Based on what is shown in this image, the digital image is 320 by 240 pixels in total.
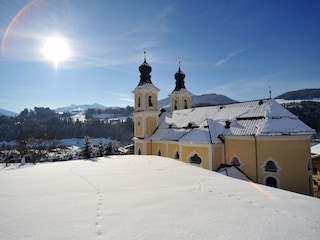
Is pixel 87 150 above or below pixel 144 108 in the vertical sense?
below

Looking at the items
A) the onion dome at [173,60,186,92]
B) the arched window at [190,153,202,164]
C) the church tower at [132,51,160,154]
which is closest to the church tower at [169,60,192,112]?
the onion dome at [173,60,186,92]

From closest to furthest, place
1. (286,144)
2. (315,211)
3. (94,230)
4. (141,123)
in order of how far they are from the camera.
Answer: (94,230) < (315,211) < (286,144) < (141,123)

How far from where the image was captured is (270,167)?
15.0 m

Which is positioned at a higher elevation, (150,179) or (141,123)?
(141,123)

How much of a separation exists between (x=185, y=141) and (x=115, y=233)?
621 inches

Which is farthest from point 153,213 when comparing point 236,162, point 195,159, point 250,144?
point 236,162

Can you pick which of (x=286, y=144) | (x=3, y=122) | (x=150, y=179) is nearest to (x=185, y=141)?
(x=286, y=144)

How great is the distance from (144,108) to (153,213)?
22812 millimetres

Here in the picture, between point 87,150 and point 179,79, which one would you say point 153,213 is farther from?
point 179,79

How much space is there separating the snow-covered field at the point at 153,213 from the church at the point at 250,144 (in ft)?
40.9

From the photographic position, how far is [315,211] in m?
3.17

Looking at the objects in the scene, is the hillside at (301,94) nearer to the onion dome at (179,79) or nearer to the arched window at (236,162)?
the onion dome at (179,79)

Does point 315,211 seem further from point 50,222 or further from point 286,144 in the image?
point 286,144

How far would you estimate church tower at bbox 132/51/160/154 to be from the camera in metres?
25.2
